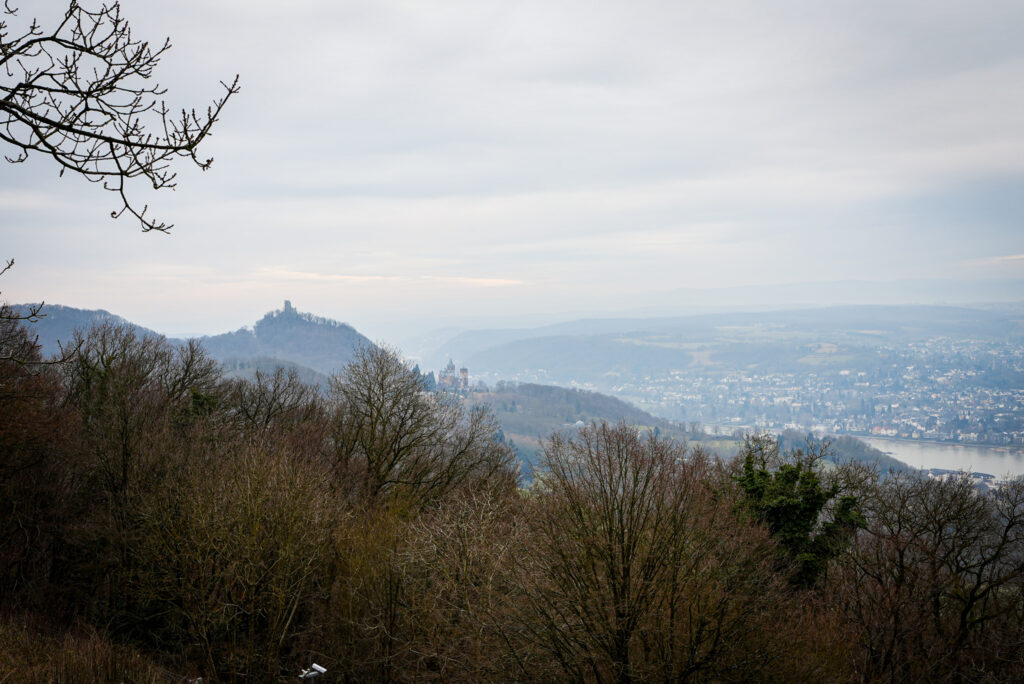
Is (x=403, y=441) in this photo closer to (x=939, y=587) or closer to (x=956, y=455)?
(x=939, y=587)

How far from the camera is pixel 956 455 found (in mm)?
163750

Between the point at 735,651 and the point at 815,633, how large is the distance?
4.88 metres

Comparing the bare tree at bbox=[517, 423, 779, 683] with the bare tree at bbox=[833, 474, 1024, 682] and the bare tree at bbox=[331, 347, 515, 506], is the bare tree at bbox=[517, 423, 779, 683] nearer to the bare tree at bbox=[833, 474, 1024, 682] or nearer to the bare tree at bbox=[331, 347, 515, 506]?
the bare tree at bbox=[833, 474, 1024, 682]

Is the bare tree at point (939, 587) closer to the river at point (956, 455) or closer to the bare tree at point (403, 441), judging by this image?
the bare tree at point (403, 441)

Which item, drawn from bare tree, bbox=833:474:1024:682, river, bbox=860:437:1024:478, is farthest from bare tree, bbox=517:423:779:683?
river, bbox=860:437:1024:478

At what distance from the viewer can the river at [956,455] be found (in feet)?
Answer: 459

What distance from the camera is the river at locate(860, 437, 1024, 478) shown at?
140m

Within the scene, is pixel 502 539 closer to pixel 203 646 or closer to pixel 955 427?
pixel 203 646

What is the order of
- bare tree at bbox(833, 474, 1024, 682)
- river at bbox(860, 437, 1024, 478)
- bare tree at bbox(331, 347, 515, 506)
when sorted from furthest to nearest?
river at bbox(860, 437, 1024, 478)
bare tree at bbox(331, 347, 515, 506)
bare tree at bbox(833, 474, 1024, 682)

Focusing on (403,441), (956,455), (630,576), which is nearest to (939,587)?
(630,576)

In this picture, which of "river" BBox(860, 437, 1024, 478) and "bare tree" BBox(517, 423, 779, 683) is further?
"river" BBox(860, 437, 1024, 478)

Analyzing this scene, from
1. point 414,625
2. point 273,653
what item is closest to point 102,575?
point 273,653

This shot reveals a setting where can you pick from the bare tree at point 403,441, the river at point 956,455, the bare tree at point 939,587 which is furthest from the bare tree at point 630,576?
the river at point 956,455

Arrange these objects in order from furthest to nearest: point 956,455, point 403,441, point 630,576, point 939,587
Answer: point 956,455 < point 403,441 < point 939,587 < point 630,576
